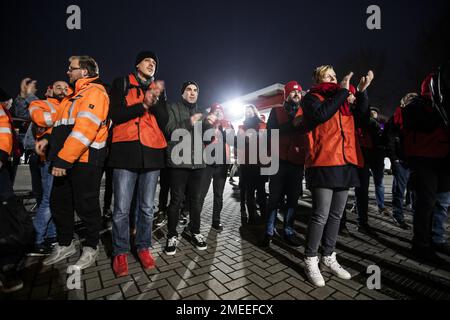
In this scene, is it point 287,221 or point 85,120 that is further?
point 287,221

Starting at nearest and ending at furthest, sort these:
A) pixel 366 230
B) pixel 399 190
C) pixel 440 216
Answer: pixel 440 216 → pixel 366 230 → pixel 399 190

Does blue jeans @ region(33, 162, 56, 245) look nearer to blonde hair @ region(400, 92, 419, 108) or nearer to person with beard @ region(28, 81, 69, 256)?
person with beard @ region(28, 81, 69, 256)

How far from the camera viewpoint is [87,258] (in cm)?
262

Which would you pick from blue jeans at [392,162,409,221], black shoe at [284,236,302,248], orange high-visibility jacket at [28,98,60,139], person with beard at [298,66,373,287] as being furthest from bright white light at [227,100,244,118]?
person with beard at [298,66,373,287]

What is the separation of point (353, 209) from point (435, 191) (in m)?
2.55

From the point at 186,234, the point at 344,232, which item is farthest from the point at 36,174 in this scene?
the point at 344,232

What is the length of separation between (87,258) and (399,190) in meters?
5.15

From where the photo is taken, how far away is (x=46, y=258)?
2738mm

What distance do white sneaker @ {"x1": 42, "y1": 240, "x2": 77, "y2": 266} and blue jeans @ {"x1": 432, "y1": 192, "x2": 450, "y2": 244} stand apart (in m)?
4.77

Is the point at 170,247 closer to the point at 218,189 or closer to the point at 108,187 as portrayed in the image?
the point at 218,189

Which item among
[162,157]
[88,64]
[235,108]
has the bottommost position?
[162,157]

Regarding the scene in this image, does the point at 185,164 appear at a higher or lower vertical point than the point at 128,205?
higher

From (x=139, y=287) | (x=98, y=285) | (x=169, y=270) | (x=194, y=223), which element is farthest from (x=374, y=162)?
(x=98, y=285)

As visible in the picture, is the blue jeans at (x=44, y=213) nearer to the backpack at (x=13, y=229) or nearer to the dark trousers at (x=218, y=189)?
the backpack at (x=13, y=229)
